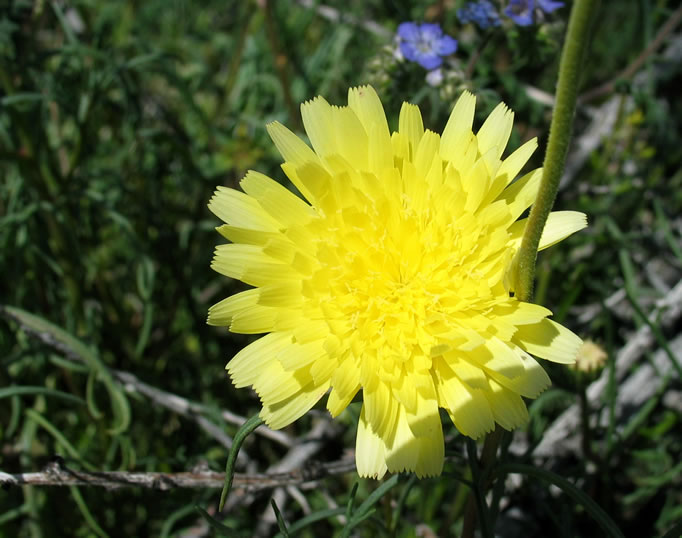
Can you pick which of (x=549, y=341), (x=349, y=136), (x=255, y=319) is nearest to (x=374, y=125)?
(x=349, y=136)

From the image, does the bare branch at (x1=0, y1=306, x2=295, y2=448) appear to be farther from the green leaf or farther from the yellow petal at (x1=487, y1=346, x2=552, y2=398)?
the yellow petal at (x1=487, y1=346, x2=552, y2=398)

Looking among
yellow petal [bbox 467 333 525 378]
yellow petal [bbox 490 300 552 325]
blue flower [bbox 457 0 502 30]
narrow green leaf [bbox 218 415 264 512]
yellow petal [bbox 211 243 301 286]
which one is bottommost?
narrow green leaf [bbox 218 415 264 512]

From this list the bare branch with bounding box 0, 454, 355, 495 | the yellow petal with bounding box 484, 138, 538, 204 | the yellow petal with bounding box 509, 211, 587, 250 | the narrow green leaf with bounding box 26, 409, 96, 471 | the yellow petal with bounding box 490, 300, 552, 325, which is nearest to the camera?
the yellow petal with bounding box 490, 300, 552, 325

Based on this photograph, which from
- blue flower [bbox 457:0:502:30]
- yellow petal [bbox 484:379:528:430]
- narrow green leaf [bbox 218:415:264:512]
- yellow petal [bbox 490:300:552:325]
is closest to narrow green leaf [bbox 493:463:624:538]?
yellow petal [bbox 484:379:528:430]

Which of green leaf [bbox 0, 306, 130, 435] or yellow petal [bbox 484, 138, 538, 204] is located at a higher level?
yellow petal [bbox 484, 138, 538, 204]

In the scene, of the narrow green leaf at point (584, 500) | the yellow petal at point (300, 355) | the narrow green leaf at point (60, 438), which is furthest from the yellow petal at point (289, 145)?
the narrow green leaf at point (60, 438)

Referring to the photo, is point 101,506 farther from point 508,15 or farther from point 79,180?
point 508,15

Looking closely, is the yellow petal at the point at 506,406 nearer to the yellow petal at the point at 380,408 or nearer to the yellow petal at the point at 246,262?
the yellow petal at the point at 380,408

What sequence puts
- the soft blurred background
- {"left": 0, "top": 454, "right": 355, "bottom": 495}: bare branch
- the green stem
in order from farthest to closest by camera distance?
the soft blurred background
{"left": 0, "top": 454, "right": 355, "bottom": 495}: bare branch
the green stem
